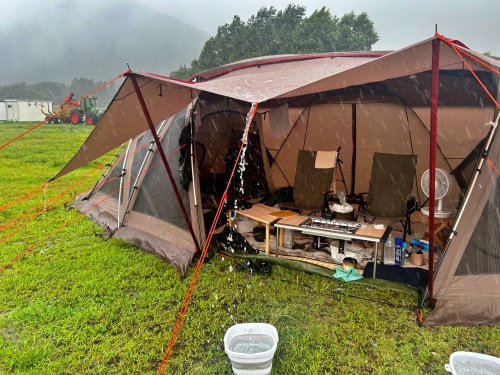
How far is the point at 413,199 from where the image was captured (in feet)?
15.6

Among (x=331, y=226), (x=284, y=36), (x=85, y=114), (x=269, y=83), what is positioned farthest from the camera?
(x=284, y=36)

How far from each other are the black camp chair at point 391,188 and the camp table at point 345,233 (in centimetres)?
63

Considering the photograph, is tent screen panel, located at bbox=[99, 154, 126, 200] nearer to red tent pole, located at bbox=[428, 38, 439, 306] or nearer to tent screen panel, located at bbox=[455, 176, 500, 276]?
red tent pole, located at bbox=[428, 38, 439, 306]

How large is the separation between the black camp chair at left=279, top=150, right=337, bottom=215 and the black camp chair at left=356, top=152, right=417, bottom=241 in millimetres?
556

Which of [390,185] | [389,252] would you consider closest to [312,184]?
[390,185]

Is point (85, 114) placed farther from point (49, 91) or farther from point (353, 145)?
point (49, 91)

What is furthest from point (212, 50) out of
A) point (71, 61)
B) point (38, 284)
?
point (71, 61)

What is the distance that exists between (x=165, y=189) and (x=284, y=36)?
3382 centimetres

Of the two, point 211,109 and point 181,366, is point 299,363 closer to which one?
point 181,366

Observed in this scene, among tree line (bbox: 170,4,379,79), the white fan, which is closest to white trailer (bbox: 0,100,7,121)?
tree line (bbox: 170,4,379,79)

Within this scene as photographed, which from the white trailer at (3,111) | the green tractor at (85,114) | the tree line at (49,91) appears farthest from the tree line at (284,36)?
the tree line at (49,91)

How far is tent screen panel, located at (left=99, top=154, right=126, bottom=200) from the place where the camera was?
5527 mm

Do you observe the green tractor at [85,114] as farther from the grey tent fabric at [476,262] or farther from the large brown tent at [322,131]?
the grey tent fabric at [476,262]

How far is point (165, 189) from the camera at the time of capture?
450 centimetres
